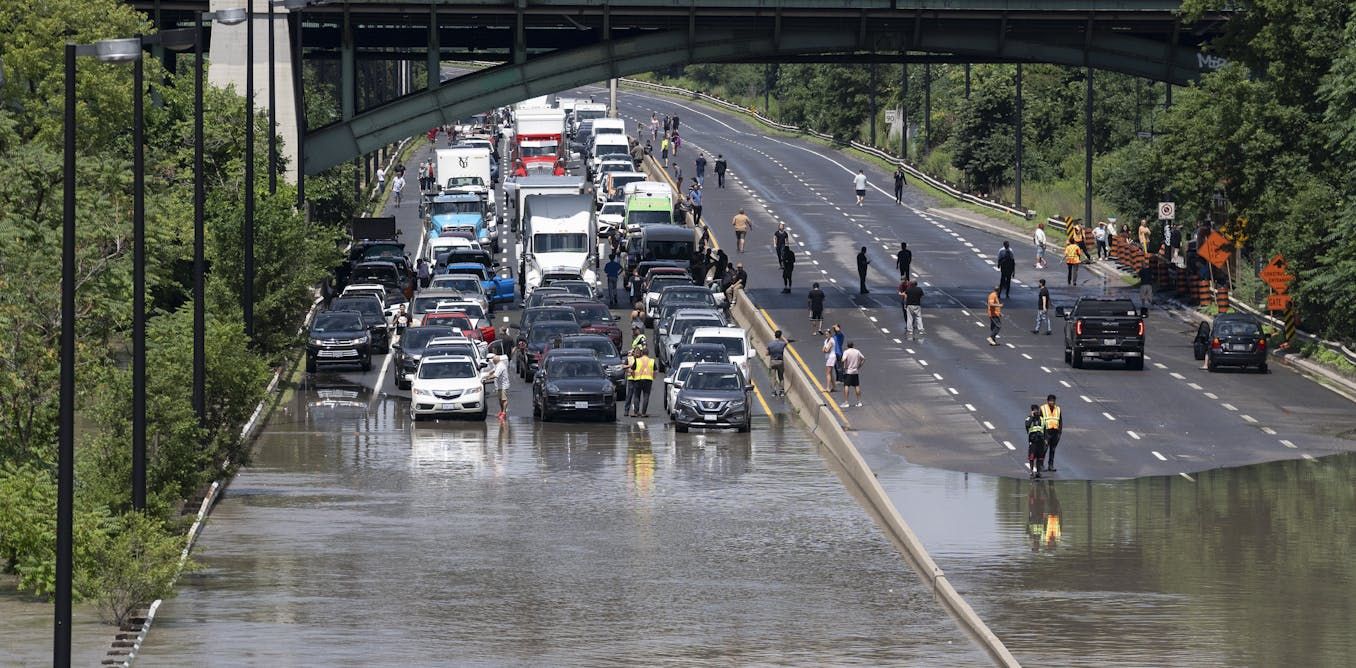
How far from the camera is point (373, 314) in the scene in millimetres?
58688

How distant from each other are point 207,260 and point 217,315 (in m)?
4.97

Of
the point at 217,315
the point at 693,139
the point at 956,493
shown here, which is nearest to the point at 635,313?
the point at 217,315

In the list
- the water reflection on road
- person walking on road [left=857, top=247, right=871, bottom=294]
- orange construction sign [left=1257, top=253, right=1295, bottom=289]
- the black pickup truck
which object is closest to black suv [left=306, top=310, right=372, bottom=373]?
the water reflection on road

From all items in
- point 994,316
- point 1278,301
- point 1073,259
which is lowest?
point 994,316

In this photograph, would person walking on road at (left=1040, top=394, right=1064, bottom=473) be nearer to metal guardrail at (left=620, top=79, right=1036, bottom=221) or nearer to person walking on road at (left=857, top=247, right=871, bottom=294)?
person walking on road at (left=857, top=247, right=871, bottom=294)

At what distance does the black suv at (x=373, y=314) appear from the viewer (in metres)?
58.3

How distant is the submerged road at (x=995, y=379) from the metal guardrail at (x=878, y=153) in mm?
4328

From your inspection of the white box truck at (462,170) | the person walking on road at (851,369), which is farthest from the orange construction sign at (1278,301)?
the white box truck at (462,170)

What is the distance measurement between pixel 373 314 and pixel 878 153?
6613cm

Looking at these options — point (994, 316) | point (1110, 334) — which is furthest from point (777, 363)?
point (994, 316)

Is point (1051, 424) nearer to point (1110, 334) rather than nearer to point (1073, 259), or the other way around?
point (1110, 334)

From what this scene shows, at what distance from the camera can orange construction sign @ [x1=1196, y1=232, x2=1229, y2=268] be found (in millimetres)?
64688

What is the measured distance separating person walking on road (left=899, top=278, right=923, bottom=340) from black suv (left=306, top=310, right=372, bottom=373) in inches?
523

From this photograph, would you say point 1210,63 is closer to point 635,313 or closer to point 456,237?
point 635,313
